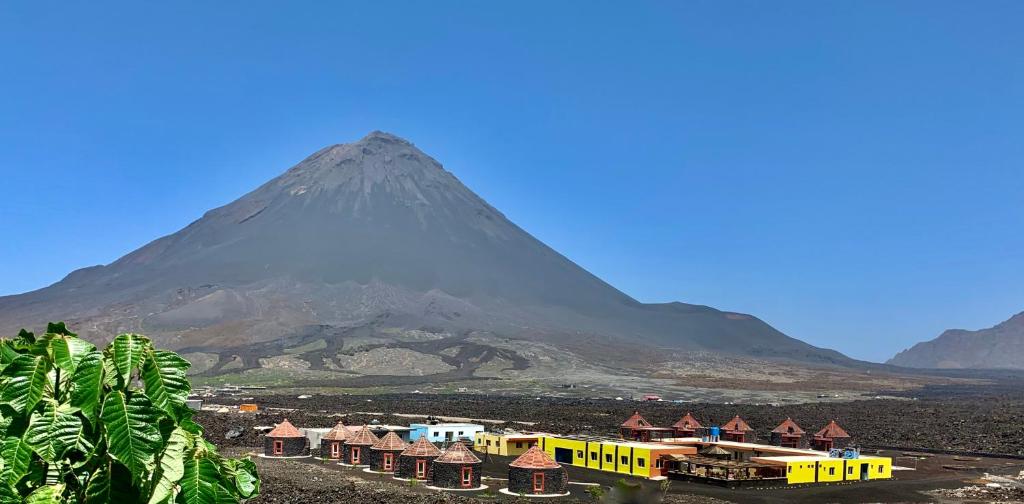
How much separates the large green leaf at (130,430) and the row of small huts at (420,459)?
43.4m

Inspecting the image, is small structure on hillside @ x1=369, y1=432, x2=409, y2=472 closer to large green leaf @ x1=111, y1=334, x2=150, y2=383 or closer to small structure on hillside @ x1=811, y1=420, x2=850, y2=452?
small structure on hillside @ x1=811, y1=420, x2=850, y2=452

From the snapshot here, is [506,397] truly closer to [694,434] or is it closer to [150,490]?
[694,434]

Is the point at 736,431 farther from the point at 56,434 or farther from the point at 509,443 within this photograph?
the point at 56,434

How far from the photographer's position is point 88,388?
674 centimetres

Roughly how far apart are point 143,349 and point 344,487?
44476mm

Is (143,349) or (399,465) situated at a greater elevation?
(143,349)

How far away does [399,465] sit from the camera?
54875mm

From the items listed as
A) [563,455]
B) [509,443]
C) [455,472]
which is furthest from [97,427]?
[509,443]

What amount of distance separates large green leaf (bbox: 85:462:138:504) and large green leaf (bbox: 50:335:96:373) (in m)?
0.78

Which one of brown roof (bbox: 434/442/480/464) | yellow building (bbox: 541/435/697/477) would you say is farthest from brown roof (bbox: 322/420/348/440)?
yellow building (bbox: 541/435/697/477)

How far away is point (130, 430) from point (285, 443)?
60703 mm

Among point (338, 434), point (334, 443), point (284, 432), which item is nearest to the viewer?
point (334, 443)

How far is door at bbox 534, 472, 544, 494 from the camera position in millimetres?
48875

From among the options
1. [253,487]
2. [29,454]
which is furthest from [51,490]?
[253,487]
